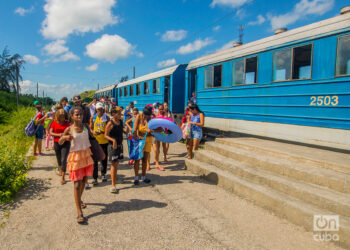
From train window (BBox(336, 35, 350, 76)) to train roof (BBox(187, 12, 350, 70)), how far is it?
230 mm

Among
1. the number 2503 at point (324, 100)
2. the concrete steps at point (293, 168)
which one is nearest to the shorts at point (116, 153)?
the concrete steps at point (293, 168)

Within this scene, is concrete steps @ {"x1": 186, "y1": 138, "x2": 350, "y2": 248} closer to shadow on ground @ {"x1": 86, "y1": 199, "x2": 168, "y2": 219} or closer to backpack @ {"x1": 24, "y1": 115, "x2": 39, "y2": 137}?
shadow on ground @ {"x1": 86, "y1": 199, "x2": 168, "y2": 219}

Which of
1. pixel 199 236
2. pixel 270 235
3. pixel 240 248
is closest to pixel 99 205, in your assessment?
pixel 199 236

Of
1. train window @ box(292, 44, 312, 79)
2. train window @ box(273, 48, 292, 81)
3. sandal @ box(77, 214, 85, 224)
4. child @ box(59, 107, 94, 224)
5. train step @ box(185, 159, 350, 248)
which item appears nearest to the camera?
train step @ box(185, 159, 350, 248)

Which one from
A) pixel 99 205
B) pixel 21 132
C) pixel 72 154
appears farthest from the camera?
pixel 21 132

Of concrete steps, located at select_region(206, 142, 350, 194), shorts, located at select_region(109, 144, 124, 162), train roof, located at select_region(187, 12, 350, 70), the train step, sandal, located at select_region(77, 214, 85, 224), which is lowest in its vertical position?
sandal, located at select_region(77, 214, 85, 224)

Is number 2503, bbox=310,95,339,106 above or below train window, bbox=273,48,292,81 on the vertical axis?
below

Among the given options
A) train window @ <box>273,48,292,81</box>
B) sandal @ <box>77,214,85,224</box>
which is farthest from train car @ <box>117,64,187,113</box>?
sandal @ <box>77,214,85,224</box>

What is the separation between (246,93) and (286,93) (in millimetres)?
1377

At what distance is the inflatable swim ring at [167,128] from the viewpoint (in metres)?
4.82

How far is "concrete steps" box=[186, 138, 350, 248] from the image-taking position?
3.12m

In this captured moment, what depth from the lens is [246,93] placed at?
717cm

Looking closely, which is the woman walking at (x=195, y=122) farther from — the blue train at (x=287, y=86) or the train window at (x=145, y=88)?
the train window at (x=145, y=88)

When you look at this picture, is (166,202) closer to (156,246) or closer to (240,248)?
(156,246)
